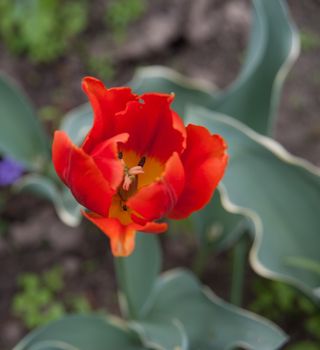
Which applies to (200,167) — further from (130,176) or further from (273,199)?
(273,199)

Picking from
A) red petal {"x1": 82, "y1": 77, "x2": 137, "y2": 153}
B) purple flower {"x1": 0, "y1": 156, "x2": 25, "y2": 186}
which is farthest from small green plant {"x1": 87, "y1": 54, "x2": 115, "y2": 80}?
red petal {"x1": 82, "y1": 77, "x2": 137, "y2": 153}

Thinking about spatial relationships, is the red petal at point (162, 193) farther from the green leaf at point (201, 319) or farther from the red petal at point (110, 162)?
the green leaf at point (201, 319)

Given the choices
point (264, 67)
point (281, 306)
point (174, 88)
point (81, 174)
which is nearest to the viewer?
point (81, 174)

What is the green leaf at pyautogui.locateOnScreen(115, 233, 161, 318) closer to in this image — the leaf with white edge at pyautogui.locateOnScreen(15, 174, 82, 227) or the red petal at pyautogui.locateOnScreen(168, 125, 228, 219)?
the leaf with white edge at pyautogui.locateOnScreen(15, 174, 82, 227)

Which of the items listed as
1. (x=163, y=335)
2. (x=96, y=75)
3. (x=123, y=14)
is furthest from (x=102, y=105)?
(x=123, y=14)

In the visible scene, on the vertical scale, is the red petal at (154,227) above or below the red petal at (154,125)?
below

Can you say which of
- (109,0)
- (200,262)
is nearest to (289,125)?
(200,262)

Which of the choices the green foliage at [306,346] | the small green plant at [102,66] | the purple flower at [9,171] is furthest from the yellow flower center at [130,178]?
the small green plant at [102,66]
